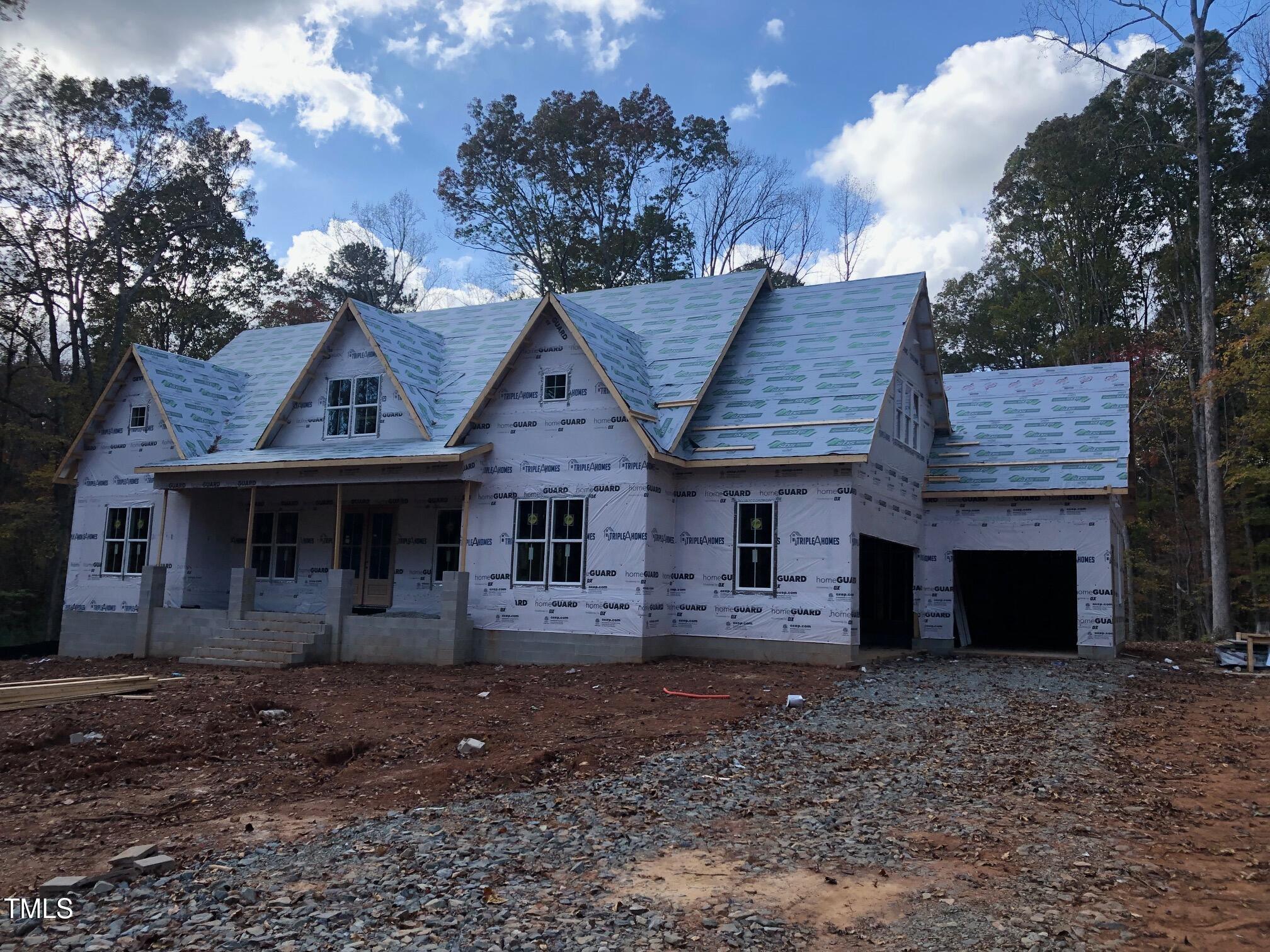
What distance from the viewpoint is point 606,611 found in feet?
54.1

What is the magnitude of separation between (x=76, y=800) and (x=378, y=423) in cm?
1200

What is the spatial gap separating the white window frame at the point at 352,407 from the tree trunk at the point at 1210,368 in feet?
63.8

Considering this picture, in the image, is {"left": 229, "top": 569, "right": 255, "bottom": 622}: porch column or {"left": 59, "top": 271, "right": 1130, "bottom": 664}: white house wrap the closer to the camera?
{"left": 59, "top": 271, "right": 1130, "bottom": 664}: white house wrap

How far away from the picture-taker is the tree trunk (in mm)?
23906

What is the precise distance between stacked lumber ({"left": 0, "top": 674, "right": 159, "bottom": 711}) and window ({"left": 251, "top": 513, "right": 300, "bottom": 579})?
6623 mm

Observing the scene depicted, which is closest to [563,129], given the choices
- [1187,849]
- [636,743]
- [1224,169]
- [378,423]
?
[378,423]

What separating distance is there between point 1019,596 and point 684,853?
874 inches

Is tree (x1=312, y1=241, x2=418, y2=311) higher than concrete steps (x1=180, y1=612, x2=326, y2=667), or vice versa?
tree (x1=312, y1=241, x2=418, y2=311)

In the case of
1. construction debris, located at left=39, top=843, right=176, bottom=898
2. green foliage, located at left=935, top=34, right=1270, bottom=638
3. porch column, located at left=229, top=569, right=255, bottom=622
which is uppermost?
green foliage, located at left=935, top=34, right=1270, bottom=638

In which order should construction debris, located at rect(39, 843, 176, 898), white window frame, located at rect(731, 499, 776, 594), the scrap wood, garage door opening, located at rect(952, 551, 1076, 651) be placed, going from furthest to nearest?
garage door opening, located at rect(952, 551, 1076, 651), white window frame, located at rect(731, 499, 776, 594), the scrap wood, construction debris, located at rect(39, 843, 176, 898)

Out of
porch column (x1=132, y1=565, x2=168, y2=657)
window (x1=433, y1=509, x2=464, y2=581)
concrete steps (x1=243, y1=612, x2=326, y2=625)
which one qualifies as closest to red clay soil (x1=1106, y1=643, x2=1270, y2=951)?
window (x1=433, y1=509, x2=464, y2=581)

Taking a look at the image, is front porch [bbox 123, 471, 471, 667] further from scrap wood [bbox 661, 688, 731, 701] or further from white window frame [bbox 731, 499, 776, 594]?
scrap wood [bbox 661, 688, 731, 701]

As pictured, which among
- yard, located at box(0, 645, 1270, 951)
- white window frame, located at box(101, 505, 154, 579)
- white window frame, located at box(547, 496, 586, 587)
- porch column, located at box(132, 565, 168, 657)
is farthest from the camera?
white window frame, located at box(101, 505, 154, 579)

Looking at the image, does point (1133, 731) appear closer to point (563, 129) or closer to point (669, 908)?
point (669, 908)
